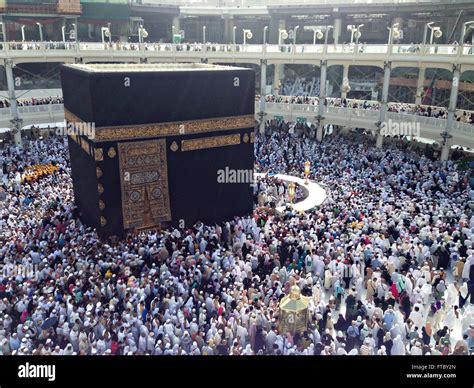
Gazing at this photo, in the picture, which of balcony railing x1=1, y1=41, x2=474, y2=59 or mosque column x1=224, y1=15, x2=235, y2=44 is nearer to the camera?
balcony railing x1=1, y1=41, x2=474, y2=59

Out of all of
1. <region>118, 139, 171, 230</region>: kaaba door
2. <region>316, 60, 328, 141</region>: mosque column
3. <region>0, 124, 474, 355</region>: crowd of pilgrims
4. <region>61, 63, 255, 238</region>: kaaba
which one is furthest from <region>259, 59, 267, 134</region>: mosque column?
<region>118, 139, 171, 230</region>: kaaba door

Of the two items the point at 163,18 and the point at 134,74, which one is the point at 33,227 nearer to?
the point at 134,74

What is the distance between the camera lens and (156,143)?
13.4 metres

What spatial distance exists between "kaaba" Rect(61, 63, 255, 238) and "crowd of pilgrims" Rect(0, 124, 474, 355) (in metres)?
0.85

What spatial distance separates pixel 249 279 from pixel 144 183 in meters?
4.85

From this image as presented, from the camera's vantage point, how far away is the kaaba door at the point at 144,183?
13.2 m

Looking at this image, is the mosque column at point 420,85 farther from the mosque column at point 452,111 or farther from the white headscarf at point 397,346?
the white headscarf at point 397,346

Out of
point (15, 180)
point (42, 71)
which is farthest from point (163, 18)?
point (15, 180)

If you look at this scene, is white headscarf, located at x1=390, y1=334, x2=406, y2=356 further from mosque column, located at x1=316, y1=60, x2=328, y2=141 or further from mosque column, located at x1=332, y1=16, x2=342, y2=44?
mosque column, located at x1=332, y1=16, x2=342, y2=44

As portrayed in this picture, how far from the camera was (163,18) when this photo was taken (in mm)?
34906

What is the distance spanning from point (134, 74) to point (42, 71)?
20.2 meters

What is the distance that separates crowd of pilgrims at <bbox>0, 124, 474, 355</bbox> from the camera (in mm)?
8297

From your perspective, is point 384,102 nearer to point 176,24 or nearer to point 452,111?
point 452,111

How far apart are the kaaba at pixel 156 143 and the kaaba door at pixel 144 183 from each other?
0.10 ft
